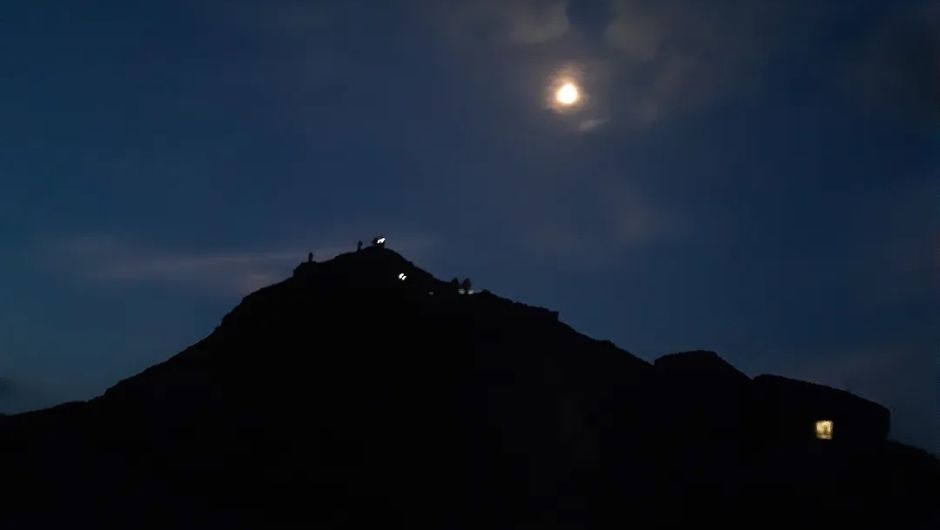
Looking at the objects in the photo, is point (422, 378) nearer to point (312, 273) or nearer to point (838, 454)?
point (312, 273)

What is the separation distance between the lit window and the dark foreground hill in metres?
0.14

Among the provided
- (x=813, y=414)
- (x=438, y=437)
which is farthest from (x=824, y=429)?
(x=438, y=437)

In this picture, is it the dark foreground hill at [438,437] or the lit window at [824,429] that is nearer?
the dark foreground hill at [438,437]

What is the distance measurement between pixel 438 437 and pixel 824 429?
29.1 metres

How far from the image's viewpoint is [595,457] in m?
58.8

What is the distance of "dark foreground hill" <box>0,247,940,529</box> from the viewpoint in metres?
51.6

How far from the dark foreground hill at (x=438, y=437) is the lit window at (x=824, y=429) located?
0.46 feet

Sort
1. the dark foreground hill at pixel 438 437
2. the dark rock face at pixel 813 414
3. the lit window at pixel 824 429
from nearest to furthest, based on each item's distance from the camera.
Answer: the dark foreground hill at pixel 438 437, the lit window at pixel 824 429, the dark rock face at pixel 813 414

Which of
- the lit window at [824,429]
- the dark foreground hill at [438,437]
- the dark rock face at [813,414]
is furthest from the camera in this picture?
the dark rock face at [813,414]

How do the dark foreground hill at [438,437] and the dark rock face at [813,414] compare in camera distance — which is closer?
the dark foreground hill at [438,437]

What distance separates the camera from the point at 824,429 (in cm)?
6122

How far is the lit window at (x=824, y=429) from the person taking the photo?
61.0 metres

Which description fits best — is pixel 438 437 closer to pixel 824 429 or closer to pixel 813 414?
pixel 813 414

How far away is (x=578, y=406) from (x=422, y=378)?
1198 cm
